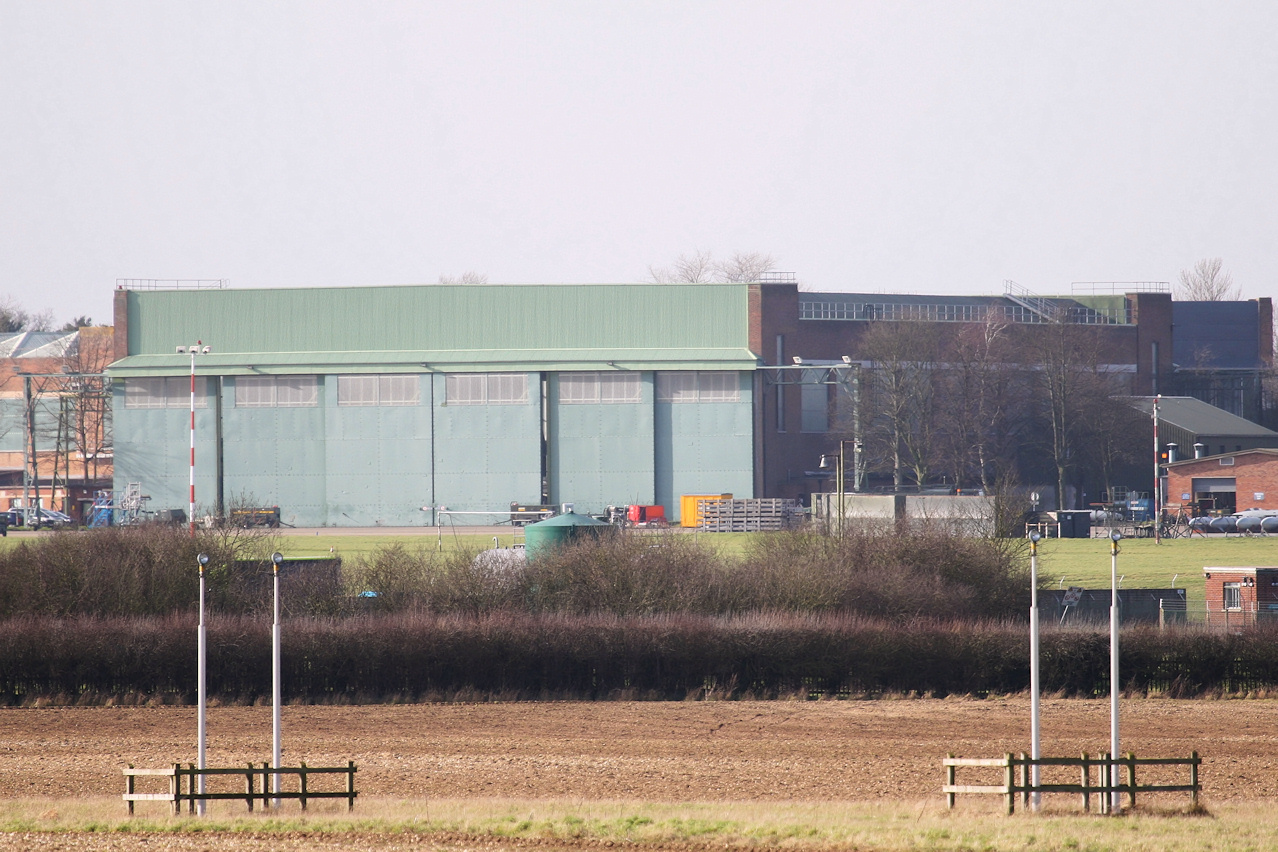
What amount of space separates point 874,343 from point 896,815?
6076 centimetres

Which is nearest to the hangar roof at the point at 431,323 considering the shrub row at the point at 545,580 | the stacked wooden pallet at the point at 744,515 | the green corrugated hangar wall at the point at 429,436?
the green corrugated hangar wall at the point at 429,436

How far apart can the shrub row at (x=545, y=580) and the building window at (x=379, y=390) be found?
3590 centimetres

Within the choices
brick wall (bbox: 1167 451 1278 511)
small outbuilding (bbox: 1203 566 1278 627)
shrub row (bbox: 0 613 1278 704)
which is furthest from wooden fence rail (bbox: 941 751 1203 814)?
brick wall (bbox: 1167 451 1278 511)

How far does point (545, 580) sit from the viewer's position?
32.6m

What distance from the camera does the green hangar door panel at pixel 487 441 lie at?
69125 mm

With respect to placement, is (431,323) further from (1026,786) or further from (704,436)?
(1026,786)

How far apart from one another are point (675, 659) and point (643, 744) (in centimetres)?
586

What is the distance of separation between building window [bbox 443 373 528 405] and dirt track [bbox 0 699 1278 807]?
4396 centimetres

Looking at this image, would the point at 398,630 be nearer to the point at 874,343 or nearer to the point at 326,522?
the point at 326,522

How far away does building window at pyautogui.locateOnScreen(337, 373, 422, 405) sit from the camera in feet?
229

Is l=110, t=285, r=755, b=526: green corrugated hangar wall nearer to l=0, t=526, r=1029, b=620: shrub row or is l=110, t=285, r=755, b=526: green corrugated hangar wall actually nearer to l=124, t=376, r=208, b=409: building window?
l=124, t=376, r=208, b=409: building window

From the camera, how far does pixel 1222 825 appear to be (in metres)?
14.8

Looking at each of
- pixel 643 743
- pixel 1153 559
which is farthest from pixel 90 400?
pixel 643 743

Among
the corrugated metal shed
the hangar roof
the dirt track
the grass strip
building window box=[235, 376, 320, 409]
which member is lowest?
the dirt track
